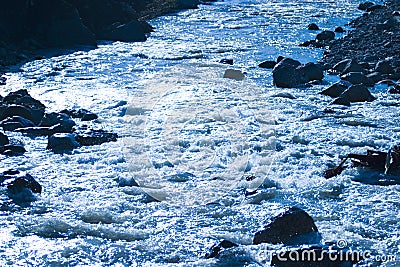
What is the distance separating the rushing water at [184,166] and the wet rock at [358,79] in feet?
0.95

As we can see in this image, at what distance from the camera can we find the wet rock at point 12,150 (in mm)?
Result: 8461

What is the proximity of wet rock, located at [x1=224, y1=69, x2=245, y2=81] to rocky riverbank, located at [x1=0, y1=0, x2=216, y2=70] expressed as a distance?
4.77 meters

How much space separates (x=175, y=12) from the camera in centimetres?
2548

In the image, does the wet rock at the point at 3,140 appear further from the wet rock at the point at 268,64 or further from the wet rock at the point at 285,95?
the wet rock at the point at 268,64

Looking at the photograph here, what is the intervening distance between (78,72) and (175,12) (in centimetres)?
1172

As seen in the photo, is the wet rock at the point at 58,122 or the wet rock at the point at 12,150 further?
the wet rock at the point at 58,122

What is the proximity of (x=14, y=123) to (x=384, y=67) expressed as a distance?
6988 millimetres

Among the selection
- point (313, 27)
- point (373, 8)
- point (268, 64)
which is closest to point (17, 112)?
point (268, 64)

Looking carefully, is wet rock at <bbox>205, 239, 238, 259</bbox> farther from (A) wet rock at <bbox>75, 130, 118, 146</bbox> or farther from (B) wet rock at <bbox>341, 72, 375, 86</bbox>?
(B) wet rock at <bbox>341, 72, 375, 86</bbox>

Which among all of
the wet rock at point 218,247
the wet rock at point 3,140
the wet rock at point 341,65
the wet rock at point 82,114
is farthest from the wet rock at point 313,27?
the wet rock at point 218,247

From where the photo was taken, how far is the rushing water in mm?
5793

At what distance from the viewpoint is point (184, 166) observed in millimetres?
8023

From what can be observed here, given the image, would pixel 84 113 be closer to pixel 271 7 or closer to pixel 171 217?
pixel 171 217

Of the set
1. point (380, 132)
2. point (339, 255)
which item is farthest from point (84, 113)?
point (339, 255)
